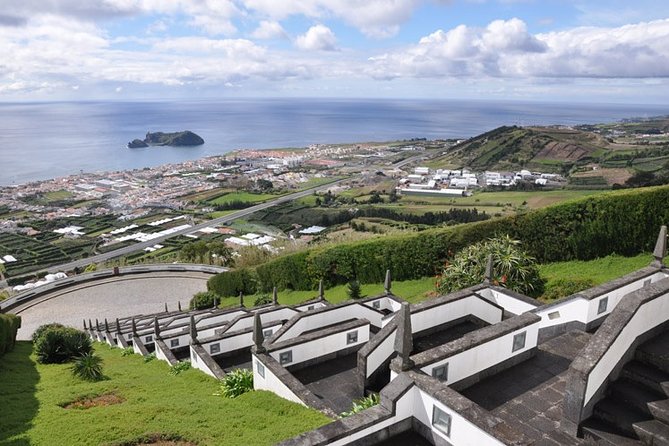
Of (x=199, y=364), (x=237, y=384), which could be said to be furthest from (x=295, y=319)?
(x=199, y=364)

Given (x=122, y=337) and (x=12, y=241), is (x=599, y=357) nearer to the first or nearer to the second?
(x=122, y=337)

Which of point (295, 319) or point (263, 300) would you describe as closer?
point (295, 319)

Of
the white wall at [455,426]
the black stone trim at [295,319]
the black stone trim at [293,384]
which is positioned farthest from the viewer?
the black stone trim at [295,319]

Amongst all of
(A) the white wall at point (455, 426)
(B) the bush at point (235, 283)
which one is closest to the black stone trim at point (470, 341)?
(A) the white wall at point (455, 426)

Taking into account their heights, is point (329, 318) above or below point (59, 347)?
above

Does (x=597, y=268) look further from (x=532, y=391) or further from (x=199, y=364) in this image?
(x=199, y=364)

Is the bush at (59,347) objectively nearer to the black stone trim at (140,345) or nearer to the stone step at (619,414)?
the black stone trim at (140,345)
